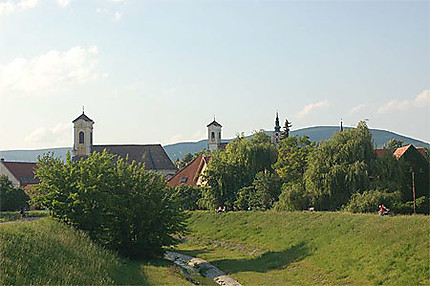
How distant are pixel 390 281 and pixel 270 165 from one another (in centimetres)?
3094

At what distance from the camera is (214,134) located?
136 m

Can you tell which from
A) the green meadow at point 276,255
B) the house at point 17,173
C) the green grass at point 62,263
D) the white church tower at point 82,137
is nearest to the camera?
the green grass at point 62,263

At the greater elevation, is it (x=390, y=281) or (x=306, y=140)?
(x=306, y=140)

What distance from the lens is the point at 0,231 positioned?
2189 centimetres

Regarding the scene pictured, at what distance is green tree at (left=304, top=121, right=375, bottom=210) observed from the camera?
133ft

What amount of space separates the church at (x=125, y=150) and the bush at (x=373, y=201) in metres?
59.2

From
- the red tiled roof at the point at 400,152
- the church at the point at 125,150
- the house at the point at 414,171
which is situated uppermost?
the church at the point at 125,150

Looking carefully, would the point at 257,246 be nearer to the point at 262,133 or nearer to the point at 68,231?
the point at 68,231

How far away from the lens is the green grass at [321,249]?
23484 millimetres

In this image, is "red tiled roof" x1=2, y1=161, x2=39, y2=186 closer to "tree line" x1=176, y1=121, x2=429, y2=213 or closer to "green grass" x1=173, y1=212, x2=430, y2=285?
"tree line" x1=176, y1=121, x2=429, y2=213

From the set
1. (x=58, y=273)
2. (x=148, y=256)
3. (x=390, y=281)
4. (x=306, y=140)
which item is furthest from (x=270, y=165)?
(x=58, y=273)

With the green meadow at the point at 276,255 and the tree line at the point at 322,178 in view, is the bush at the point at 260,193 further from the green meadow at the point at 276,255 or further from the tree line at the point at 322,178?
the green meadow at the point at 276,255

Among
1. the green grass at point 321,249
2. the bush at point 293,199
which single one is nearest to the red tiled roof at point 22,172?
the green grass at point 321,249

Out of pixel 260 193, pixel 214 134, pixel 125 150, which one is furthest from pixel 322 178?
pixel 214 134
